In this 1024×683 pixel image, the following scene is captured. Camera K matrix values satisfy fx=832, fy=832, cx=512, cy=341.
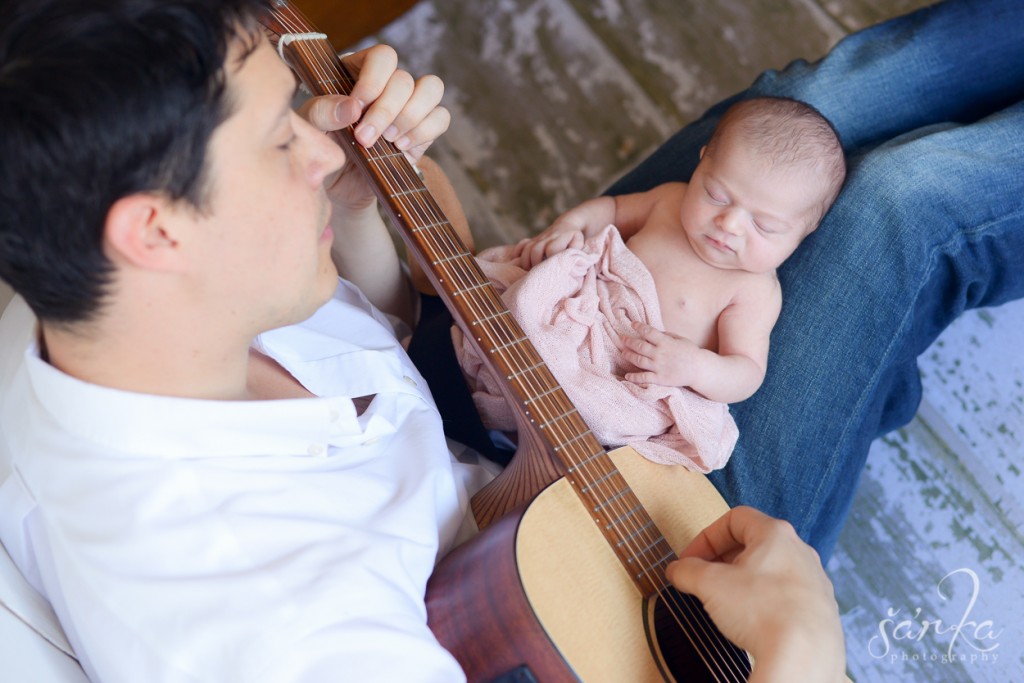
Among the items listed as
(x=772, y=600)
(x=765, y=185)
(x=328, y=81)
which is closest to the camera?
(x=772, y=600)

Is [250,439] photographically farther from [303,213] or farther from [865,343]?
[865,343]

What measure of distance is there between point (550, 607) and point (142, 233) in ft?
1.80

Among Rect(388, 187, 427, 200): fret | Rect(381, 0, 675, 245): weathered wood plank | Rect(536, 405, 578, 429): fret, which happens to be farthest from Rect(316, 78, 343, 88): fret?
Rect(381, 0, 675, 245): weathered wood plank

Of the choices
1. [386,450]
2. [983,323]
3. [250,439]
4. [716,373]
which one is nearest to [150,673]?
[250,439]

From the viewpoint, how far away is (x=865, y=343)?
1235mm

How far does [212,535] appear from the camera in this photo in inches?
30.5

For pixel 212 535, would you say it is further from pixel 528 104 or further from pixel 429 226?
pixel 528 104

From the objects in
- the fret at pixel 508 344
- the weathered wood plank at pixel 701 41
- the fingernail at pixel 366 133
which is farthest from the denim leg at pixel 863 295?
the weathered wood plank at pixel 701 41

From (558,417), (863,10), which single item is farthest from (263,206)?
(863,10)

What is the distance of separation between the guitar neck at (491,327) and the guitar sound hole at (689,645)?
27 millimetres

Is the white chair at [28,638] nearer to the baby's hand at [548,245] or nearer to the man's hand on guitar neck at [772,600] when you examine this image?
the man's hand on guitar neck at [772,600]

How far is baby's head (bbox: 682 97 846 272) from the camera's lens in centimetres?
121

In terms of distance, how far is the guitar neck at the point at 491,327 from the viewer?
98cm

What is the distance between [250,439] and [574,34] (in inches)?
62.5
